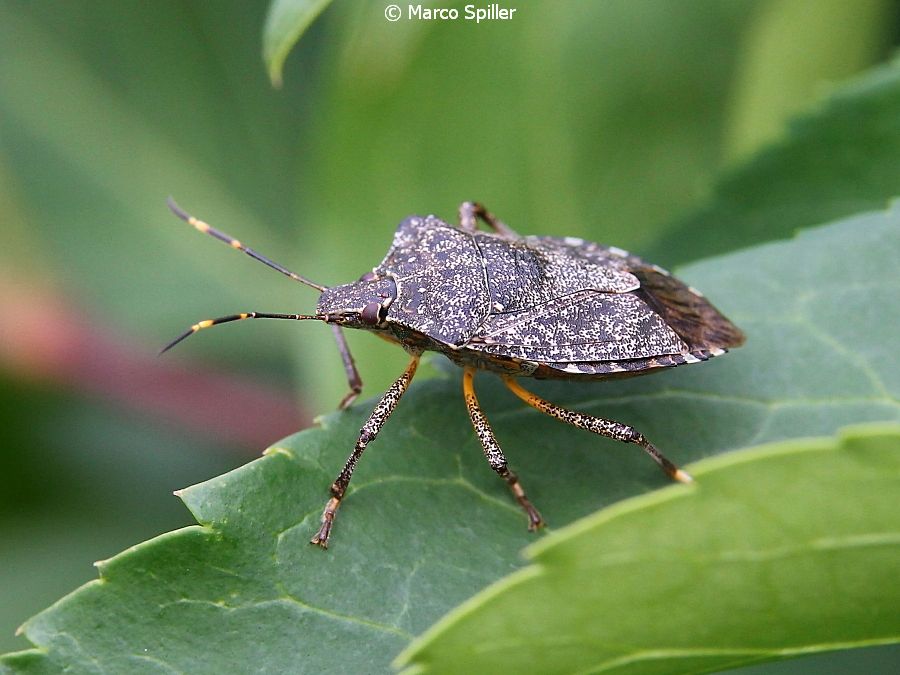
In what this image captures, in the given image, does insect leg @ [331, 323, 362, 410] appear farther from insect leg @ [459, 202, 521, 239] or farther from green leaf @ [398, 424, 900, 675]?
green leaf @ [398, 424, 900, 675]

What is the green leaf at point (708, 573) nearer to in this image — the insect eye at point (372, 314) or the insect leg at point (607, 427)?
the insect leg at point (607, 427)

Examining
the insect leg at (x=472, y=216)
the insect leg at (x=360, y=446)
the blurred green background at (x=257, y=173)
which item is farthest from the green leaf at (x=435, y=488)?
the insect leg at (x=472, y=216)

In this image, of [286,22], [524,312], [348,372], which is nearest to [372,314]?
[348,372]

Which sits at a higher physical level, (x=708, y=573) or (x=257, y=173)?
(x=257, y=173)

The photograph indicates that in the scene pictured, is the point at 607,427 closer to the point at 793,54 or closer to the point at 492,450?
the point at 492,450

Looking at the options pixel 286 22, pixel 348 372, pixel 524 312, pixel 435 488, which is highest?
pixel 286 22

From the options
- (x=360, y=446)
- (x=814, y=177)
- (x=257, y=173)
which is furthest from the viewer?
(x=257, y=173)

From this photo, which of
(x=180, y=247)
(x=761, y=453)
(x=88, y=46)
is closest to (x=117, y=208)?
(x=180, y=247)

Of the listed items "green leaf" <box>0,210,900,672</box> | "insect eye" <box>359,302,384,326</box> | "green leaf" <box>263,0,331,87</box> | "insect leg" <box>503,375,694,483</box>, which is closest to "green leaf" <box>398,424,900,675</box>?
"green leaf" <box>0,210,900,672</box>
